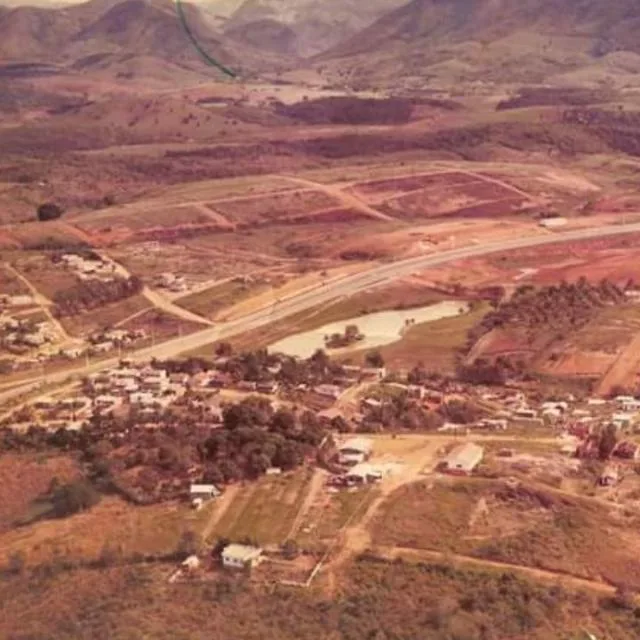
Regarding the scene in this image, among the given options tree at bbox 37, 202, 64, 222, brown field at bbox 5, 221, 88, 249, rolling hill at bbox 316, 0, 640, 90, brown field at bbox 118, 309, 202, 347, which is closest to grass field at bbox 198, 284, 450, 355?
brown field at bbox 118, 309, 202, 347

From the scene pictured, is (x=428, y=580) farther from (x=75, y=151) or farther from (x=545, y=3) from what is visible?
(x=545, y=3)

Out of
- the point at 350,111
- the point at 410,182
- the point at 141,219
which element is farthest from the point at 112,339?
the point at 350,111

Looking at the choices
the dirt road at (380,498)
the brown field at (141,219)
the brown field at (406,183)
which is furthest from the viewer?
the brown field at (406,183)

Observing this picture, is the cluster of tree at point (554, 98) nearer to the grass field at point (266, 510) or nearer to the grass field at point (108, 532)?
the grass field at point (266, 510)

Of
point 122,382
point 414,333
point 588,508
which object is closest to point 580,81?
point 414,333

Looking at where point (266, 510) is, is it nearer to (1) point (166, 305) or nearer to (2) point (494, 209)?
(1) point (166, 305)

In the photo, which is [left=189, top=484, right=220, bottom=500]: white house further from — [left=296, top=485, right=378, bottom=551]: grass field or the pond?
the pond

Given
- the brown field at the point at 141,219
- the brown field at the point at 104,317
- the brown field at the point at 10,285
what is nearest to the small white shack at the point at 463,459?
the brown field at the point at 104,317
